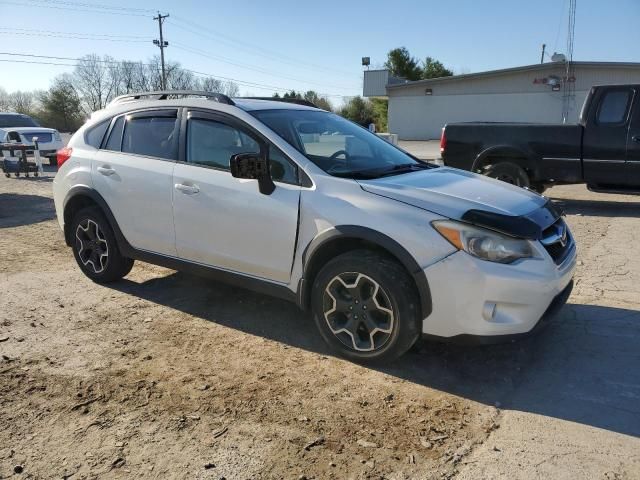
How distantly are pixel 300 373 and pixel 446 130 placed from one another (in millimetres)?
7331

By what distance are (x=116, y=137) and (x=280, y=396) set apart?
3.14 m

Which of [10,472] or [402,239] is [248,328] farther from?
[10,472]

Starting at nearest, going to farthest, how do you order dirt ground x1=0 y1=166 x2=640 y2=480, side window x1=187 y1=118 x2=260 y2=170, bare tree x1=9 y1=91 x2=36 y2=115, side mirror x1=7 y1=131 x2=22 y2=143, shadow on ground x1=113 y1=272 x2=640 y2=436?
dirt ground x1=0 y1=166 x2=640 y2=480 → shadow on ground x1=113 y1=272 x2=640 y2=436 → side window x1=187 y1=118 x2=260 y2=170 → side mirror x1=7 y1=131 x2=22 y2=143 → bare tree x1=9 y1=91 x2=36 y2=115

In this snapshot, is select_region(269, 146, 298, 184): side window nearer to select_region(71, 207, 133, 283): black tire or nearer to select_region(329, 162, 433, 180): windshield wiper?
select_region(329, 162, 433, 180): windshield wiper

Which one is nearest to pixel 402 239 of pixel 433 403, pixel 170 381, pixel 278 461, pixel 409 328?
pixel 409 328

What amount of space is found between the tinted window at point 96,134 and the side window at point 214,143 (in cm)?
122

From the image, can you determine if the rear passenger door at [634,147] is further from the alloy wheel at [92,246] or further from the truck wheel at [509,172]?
the alloy wheel at [92,246]

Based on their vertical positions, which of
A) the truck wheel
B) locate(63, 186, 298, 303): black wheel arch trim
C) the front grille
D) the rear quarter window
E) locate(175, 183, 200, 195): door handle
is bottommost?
locate(63, 186, 298, 303): black wheel arch trim

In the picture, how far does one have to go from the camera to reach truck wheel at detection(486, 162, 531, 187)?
30.2ft

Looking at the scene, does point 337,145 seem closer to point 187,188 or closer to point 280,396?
point 187,188

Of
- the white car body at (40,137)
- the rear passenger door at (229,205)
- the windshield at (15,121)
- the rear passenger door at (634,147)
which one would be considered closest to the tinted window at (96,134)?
the rear passenger door at (229,205)

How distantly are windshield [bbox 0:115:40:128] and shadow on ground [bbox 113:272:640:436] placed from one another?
18952 mm

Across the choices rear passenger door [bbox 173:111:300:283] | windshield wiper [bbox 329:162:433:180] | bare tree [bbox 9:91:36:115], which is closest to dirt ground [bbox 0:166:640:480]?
rear passenger door [bbox 173:111:300:283]

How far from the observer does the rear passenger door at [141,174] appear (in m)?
4.55
